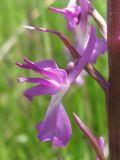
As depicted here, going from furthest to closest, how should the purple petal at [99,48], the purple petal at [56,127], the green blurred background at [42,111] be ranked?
the green blurred background at [42,111], the purple petal at [99,48], the purple petal at [56,127]

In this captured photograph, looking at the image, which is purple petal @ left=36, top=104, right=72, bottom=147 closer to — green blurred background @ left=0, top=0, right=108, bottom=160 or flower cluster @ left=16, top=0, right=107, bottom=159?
flower cluster @ left=16, top=0, right=107, bottom=159

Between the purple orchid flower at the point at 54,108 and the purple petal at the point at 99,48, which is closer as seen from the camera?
the purple orchid flower at the point at 54,108

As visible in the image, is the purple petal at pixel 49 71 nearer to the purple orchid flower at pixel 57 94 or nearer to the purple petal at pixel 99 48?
the purple orchid flower at pixel 57 94

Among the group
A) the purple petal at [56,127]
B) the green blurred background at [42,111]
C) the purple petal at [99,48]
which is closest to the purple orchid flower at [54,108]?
the purple petal at [56,127]

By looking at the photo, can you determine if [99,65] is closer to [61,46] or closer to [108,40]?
[61,46]

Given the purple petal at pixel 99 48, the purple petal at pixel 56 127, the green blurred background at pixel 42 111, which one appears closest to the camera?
the purple petal at pixel 56 127

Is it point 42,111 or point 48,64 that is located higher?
point 48,64

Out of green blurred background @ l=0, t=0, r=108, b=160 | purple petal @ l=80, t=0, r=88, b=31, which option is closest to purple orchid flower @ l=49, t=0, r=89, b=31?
purple petal @ l=80, t=0, r=88, b=31

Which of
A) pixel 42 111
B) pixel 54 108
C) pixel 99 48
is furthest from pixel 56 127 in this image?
pixel 42 111

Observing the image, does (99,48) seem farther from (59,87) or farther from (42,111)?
(42,111)
